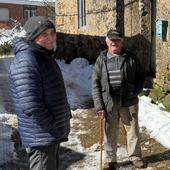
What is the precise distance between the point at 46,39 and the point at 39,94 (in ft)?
1.62

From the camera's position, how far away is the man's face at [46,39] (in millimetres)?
4055

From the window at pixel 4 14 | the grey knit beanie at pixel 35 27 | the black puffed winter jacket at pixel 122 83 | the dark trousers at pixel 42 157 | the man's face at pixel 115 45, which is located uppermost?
the window at pixel 4 14

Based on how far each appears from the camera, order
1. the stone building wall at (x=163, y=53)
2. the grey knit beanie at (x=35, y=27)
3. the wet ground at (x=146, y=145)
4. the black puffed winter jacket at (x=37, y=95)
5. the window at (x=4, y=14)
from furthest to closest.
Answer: the window at (x=4, y=14), the stone building wall at (x=163, y=53), the wet ground at (x=146, y=145), the grey knit beanie at (x=35, y=27), the black puffed winter jacket at (x=37, y=95)

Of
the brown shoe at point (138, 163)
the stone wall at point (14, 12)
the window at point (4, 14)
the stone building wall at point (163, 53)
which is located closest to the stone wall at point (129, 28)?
the stone building wall at point (163, 53)

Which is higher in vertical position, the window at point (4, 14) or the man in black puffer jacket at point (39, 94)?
the window at point (4, 14)

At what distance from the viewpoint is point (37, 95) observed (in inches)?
155

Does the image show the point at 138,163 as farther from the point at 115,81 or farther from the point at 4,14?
the point at 4,14

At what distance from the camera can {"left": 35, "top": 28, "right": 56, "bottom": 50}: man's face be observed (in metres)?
4.05

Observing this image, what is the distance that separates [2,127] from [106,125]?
280 centimetres

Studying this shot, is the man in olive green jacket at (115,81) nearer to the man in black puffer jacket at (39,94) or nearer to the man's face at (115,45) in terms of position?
the man's face at (115,45)

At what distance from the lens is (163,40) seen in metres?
9.19

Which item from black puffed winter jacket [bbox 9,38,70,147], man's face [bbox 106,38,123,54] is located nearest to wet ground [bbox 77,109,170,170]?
man's face [bbox 106,38,123,54]

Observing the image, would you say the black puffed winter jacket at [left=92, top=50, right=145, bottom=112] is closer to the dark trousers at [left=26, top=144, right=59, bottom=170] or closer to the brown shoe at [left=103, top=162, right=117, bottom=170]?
the brown shoe at [left=103, top=162, right=117, bottom=170]

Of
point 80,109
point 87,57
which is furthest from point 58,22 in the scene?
point 80,109
